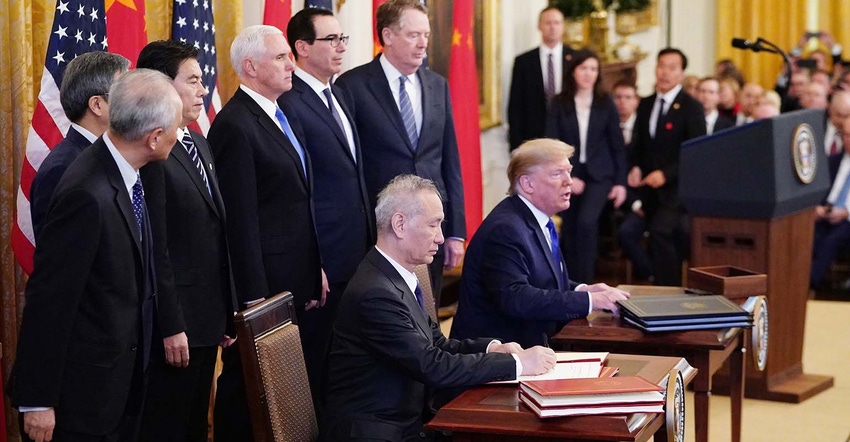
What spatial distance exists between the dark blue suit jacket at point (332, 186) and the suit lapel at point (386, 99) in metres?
0.36

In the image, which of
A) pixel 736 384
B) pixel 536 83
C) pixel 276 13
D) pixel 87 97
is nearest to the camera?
pixel 87 97

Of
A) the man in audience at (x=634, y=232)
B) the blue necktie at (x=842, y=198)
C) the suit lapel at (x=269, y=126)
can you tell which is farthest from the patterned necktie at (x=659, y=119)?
the suit lapel at (x=269, y=126)

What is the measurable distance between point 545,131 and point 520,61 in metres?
0.60

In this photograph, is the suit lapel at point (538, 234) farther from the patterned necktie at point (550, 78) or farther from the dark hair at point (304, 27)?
the patterned necktie at point (550, 78)

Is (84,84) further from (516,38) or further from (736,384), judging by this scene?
(516,38)

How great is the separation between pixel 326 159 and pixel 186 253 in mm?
1053

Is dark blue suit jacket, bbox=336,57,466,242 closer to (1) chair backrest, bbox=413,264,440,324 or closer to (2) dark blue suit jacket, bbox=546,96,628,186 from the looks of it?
(1) chair backrest, bbox=413,264,440,324

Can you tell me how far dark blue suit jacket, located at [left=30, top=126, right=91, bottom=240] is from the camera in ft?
10.4

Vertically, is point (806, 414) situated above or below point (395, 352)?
below

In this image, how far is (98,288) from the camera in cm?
290

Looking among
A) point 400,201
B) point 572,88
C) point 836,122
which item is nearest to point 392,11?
point 400,201

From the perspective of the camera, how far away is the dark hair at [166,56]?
3443 mm

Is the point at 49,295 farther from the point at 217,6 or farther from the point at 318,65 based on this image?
the point at 217,6

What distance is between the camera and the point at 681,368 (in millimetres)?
3191
